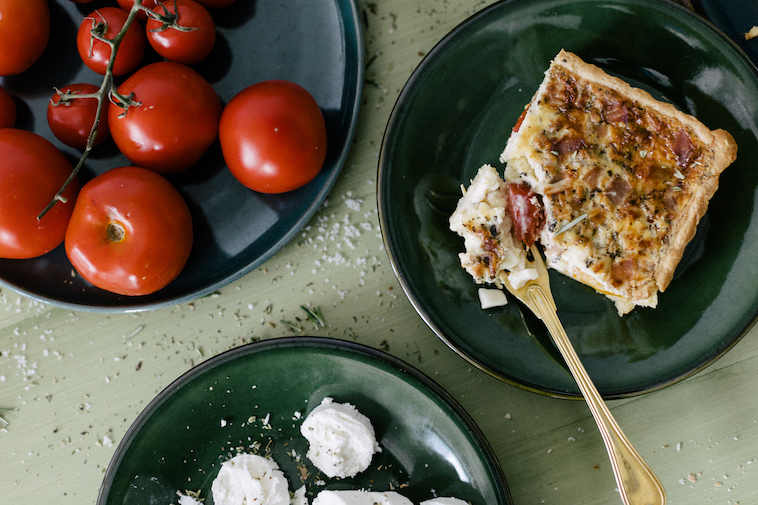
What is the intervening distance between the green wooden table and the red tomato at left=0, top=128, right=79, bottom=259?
1.18 feet

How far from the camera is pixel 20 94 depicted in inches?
65.2

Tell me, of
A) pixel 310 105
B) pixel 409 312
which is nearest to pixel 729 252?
pixel 409 312

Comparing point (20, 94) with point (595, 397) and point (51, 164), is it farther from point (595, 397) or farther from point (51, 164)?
point (595, 397)

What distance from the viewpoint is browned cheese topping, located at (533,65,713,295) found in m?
1.48

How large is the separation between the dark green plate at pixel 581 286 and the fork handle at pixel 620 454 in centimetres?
6

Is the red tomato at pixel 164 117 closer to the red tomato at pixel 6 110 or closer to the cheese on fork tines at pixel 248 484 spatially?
the red tomato at pixel 6 110

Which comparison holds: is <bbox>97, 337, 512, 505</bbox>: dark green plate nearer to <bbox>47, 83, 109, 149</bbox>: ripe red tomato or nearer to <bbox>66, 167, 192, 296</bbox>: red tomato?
<bbox>66, 167, 192, 296</bbox>: red tomato

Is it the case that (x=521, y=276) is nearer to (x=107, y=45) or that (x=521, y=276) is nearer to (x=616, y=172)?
(x=616, y=172)

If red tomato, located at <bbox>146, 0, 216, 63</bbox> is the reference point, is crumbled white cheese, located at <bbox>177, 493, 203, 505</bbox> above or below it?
below

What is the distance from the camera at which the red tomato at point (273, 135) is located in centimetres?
147

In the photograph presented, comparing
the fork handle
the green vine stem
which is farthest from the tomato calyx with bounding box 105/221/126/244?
the fork handle

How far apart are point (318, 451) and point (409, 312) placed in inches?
21.3

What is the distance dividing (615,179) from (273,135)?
40.2 inches

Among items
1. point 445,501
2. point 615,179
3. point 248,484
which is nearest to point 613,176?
point 615,179
